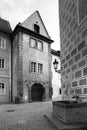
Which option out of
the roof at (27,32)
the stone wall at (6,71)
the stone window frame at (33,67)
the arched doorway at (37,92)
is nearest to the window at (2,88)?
the stone wall at (6,71)

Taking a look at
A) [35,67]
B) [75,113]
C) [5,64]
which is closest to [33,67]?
[35,67]

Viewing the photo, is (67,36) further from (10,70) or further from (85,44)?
(10,70)

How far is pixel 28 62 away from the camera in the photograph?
15.5 meters

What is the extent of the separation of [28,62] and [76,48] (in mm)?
12921

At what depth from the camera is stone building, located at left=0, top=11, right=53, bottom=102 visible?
48.4 ft

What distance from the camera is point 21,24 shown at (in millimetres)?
15602

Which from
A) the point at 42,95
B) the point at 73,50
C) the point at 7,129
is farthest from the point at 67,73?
the point at 42,95

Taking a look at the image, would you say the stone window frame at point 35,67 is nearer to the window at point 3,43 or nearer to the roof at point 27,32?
the roof at point 27,32

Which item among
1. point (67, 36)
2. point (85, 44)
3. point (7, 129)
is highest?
point (67, 36)

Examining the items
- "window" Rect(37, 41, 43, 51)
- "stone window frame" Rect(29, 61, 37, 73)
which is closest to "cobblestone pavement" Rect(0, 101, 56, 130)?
"stone window frame" Rect(29, 61, 37, 73)

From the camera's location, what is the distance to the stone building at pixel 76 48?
98.1 inches

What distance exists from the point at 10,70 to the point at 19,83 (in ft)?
8.82

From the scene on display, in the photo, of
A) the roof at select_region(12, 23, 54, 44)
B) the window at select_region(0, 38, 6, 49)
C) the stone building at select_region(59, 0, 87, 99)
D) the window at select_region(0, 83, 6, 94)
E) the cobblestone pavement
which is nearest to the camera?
the stone building at select_region(59, 0, 87, 99)

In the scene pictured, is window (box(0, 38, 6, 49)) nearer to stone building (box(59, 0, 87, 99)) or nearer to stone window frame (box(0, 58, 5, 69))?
stone window frame (box(0, 58, 5, 69))
